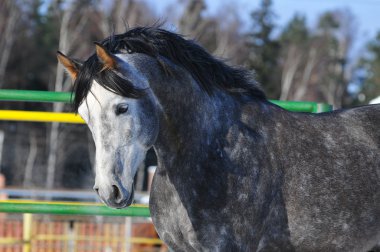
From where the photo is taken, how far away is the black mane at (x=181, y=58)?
336 cm

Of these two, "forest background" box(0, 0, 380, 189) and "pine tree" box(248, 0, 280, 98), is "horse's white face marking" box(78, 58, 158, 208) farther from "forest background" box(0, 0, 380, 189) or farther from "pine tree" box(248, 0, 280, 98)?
"pine tree" box(248, 0, 280, 98)

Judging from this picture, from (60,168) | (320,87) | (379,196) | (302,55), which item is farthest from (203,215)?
(320,87)

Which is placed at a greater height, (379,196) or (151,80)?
(151,80)

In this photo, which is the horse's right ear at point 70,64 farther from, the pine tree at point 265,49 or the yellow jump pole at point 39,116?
the pine tree at point 265,49

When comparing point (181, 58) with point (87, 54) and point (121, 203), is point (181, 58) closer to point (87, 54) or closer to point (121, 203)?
point (121, 203)

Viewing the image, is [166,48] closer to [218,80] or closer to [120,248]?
[218,80]

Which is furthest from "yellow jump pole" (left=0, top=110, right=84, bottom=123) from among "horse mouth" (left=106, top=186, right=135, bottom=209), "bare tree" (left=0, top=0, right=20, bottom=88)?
"bare tree" (left=0, top=0, right=20, bottom=88)

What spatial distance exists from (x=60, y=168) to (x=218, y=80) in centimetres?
2116

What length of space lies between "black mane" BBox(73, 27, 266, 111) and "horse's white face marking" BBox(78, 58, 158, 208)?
0.10 m

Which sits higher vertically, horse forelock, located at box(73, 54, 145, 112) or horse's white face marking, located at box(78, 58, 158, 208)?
horse forelock, located at box(73, 54, 145, 112)

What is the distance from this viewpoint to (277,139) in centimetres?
343

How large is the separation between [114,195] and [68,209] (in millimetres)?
1493

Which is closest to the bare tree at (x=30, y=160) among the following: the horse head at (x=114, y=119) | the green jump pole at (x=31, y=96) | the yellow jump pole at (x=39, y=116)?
the yellow jump pole at (x=39, y=116)

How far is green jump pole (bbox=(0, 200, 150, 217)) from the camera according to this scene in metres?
4.31
